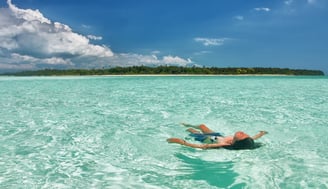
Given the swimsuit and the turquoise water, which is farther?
the swimsuit

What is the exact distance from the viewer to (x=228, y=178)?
3479mm

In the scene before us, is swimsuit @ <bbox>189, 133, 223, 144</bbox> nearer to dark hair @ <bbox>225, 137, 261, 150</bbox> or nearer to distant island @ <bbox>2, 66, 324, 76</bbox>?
dark hair @ <bbox>225, 137, 261, 150</bbox>

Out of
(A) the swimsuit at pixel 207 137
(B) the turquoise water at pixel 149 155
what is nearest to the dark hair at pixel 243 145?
(B) the turquoise water at pixel 149 155

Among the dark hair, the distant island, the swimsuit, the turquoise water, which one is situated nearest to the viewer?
the turquoise water

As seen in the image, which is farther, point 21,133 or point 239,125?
point 239,125

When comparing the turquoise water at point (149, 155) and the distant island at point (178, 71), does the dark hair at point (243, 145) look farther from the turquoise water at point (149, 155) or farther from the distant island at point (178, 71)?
the distant island at point (178, 71)

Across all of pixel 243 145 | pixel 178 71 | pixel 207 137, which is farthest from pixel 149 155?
pixel 178 71

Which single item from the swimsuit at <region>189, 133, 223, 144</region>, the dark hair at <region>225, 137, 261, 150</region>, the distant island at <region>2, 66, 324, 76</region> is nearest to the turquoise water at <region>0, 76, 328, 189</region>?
the dark hair at <region>225, 137, 261, 150</region>

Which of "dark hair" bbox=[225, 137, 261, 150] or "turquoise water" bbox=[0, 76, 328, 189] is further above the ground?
"dark hair" bbox=[225, 137, 261, 150]

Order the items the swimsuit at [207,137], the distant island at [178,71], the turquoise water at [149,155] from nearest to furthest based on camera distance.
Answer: the turquoise water at [149,155], the swimsuit at [207,137], the distant island at [178,71]

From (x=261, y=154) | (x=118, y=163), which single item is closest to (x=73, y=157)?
(x=118, y=163)

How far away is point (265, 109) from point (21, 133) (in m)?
7.53

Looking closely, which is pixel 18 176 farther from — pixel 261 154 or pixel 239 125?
pixel 239 125

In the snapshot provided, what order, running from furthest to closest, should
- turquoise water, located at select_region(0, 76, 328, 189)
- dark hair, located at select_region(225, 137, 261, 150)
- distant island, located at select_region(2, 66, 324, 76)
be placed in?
distant island, located at select_region(2, 66, 324, 76), dark hair, located at select_region(225, 137, 261, 150), turquoise water, located at select_region(0, 76, 328, 189)
